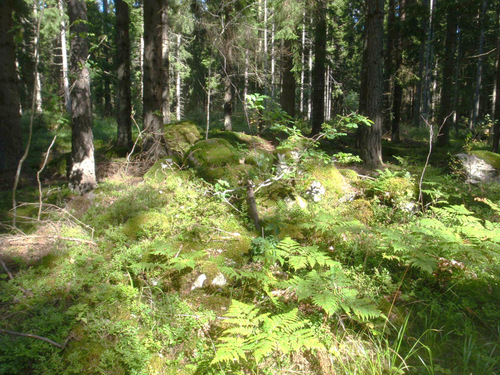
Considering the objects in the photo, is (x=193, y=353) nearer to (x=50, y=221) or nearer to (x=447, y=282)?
(x=447, y=282)

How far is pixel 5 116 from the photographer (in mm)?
7570

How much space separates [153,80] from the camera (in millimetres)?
7953

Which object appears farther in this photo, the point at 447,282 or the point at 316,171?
the point at 316,171

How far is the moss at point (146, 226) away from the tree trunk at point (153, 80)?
161 inches

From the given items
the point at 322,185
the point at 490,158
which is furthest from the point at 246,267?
the point at 490,158

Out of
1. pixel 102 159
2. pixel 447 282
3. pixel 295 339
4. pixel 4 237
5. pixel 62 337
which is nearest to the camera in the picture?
pixel 295 339

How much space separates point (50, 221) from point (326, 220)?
4.12 m

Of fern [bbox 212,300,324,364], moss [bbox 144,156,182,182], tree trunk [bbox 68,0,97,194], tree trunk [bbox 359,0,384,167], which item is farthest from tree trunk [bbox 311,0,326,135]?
fern [bbox 212,300,324,364]

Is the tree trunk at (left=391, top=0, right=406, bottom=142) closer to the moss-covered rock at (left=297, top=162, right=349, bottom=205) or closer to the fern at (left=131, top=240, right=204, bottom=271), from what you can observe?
the moss-covered rock at (left=297, top=162, right=349, bottom=205)

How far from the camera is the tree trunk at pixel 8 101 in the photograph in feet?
24.4

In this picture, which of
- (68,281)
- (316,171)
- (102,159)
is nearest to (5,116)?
(102,159)

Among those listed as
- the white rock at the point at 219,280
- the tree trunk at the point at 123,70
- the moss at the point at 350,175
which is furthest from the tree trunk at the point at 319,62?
the white rock at the point at 219,280

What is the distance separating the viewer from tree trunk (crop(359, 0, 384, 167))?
23.2 ft

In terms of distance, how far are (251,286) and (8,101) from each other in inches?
345
